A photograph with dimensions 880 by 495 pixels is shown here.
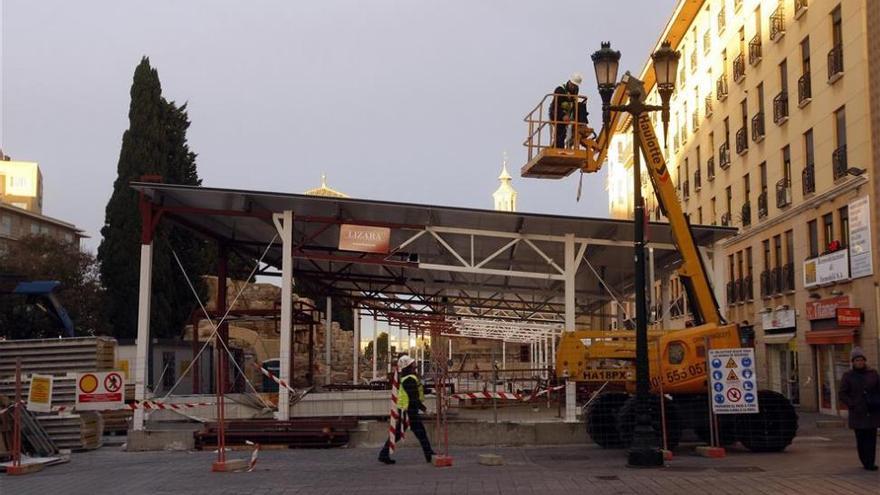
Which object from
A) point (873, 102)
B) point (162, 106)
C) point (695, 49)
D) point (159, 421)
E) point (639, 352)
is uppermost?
point (695, 49)

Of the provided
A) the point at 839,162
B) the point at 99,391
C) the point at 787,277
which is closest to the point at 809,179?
the point at 839,162

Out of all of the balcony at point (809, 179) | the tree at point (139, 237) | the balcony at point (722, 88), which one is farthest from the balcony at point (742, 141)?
the tree at point (139, 237)

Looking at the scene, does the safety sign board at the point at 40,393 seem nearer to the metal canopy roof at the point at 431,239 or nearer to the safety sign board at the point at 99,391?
the safety sign board at the point at 99,391

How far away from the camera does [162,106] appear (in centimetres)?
4666

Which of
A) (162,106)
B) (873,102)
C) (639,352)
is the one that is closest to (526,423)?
(639,352)

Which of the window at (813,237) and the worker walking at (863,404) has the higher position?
the window at (813,237)

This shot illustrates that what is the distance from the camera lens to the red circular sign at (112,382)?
66.0ft

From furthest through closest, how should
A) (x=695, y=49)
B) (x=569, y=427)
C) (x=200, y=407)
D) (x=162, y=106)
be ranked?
(x=695, y=49), (x=162, y=106), (x=200, y=407), (x=569, y=427)

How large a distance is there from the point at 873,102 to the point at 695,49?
25.0 m

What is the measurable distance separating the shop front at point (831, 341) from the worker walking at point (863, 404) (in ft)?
50.7

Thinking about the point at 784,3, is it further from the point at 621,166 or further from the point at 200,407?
the point at 621,166

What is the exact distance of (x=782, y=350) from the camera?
36.9 metres

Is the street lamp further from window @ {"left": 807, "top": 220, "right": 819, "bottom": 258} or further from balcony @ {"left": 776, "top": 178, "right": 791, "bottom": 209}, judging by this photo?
balcony @ {"left": 776, "top": 178, "right": 791, "bottom": 209}

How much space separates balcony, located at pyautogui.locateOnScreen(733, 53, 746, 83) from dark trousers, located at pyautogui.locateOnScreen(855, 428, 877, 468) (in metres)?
29.6
